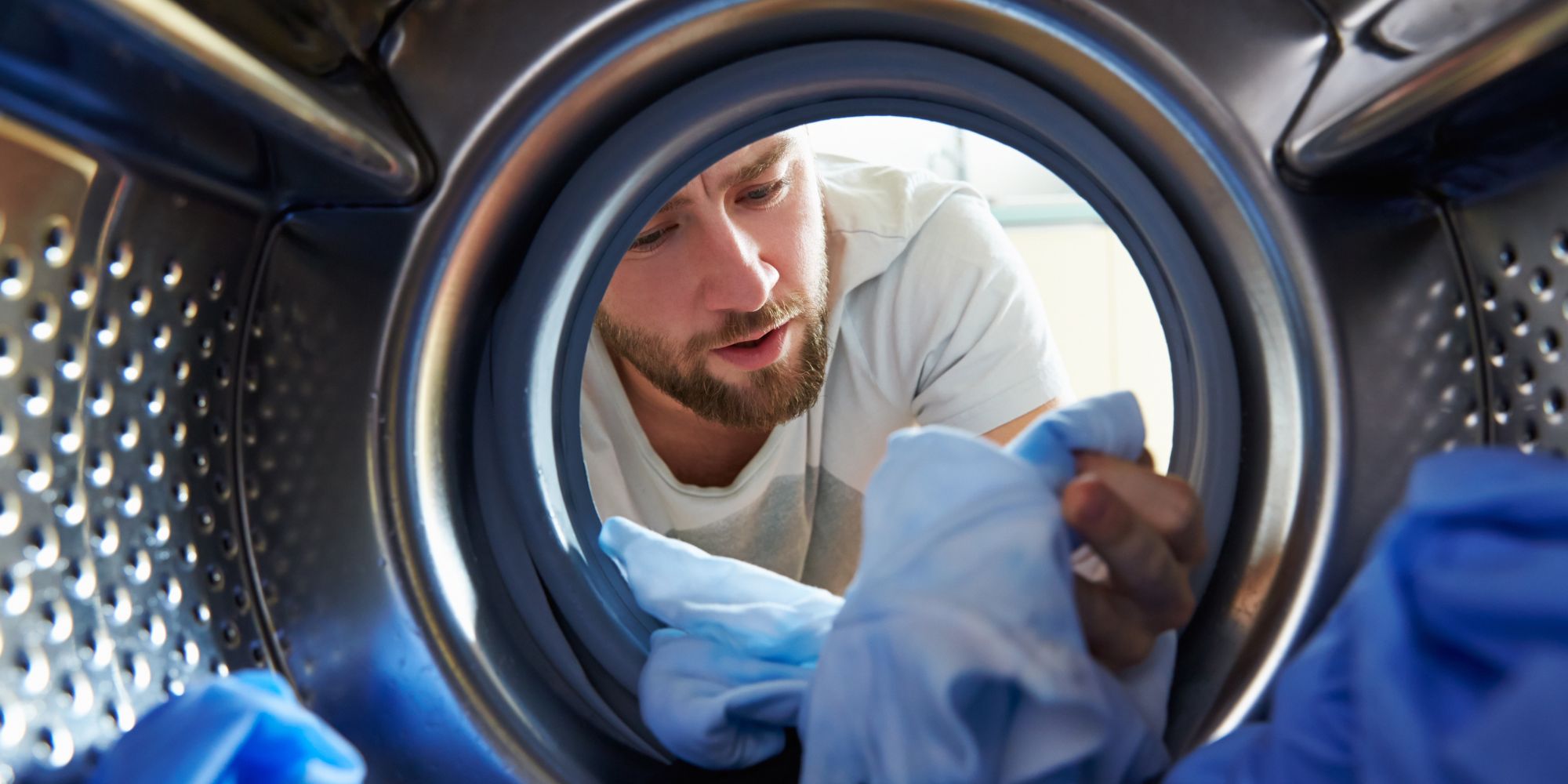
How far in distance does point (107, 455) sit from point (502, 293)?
0.21 meters

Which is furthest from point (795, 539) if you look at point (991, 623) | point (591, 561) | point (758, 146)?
point (991, 623)

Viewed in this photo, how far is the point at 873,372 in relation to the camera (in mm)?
1365

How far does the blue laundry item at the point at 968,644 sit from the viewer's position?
379mm

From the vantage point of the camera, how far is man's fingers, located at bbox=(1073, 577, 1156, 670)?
1.45 feet

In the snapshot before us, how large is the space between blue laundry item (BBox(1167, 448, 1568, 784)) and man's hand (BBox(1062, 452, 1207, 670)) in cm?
10

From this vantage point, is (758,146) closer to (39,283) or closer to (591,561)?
(591,561)

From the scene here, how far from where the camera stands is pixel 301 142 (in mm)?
449

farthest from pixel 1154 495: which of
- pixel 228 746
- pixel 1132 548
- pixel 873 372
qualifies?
pixel 873 372

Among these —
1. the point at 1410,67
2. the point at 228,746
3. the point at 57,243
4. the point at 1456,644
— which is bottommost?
the point at 228,746

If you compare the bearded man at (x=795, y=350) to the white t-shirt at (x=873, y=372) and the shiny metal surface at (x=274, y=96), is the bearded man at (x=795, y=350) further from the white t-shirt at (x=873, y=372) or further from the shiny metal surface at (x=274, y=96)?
the shiny metal surface at (x=274, y=96)

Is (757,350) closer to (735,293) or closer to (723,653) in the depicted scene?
(735,293)

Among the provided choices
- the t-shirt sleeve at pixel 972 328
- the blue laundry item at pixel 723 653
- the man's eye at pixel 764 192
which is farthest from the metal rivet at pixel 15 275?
the t-shirt sleeve at pixel 972 328

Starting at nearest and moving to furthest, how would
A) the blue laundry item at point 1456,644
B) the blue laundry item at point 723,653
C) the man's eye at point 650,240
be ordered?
1. the blue laundry item at point 1456,644
2. the blue laundry item at point 723,653
3. the man's eye at point 650,240

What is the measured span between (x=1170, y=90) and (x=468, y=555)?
1.31ft
